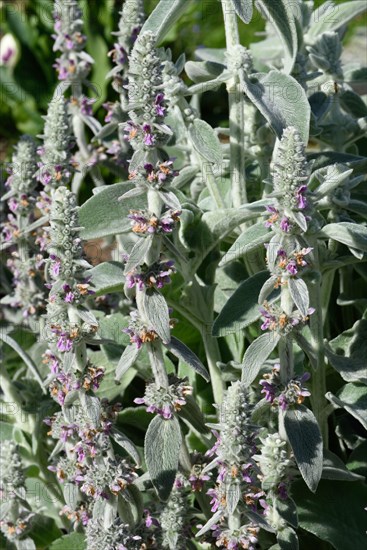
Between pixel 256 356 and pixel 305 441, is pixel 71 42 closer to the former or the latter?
pixel 256 356

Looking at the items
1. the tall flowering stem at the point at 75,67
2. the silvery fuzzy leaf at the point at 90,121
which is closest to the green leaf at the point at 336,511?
the tall flowering stem at the point at 75,67

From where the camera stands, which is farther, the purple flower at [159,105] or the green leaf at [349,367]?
the green leaf at [349,367]

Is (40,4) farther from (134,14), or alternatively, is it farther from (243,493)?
(243,493)

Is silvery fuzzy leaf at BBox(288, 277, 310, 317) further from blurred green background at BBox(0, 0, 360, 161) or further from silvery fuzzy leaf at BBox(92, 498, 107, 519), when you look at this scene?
blurred green background at BBox(0, 0, 360, 161)

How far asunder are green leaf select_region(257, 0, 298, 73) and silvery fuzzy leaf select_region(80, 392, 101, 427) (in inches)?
40.3

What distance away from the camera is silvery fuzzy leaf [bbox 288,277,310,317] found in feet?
5.40

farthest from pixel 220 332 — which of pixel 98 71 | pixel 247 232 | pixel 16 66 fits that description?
pixel 16 66

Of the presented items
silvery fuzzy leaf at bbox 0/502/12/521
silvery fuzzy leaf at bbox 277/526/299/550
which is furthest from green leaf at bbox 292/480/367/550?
silvery fuzzy leaf at bbox 0/502/12/521

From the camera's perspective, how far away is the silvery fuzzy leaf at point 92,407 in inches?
67.3

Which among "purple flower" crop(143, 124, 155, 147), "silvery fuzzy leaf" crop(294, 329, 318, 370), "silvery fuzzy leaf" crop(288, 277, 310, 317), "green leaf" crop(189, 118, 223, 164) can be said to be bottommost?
"silvery fuzzy leaf" crop(294, 329, 318, 370)

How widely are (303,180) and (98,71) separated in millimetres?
3993

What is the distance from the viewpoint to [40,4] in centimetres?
612

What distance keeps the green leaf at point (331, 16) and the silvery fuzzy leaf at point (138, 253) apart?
1270 millimetres

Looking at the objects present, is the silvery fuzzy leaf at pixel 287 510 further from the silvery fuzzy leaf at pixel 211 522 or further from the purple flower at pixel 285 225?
the purple flower at pixel 285 225
